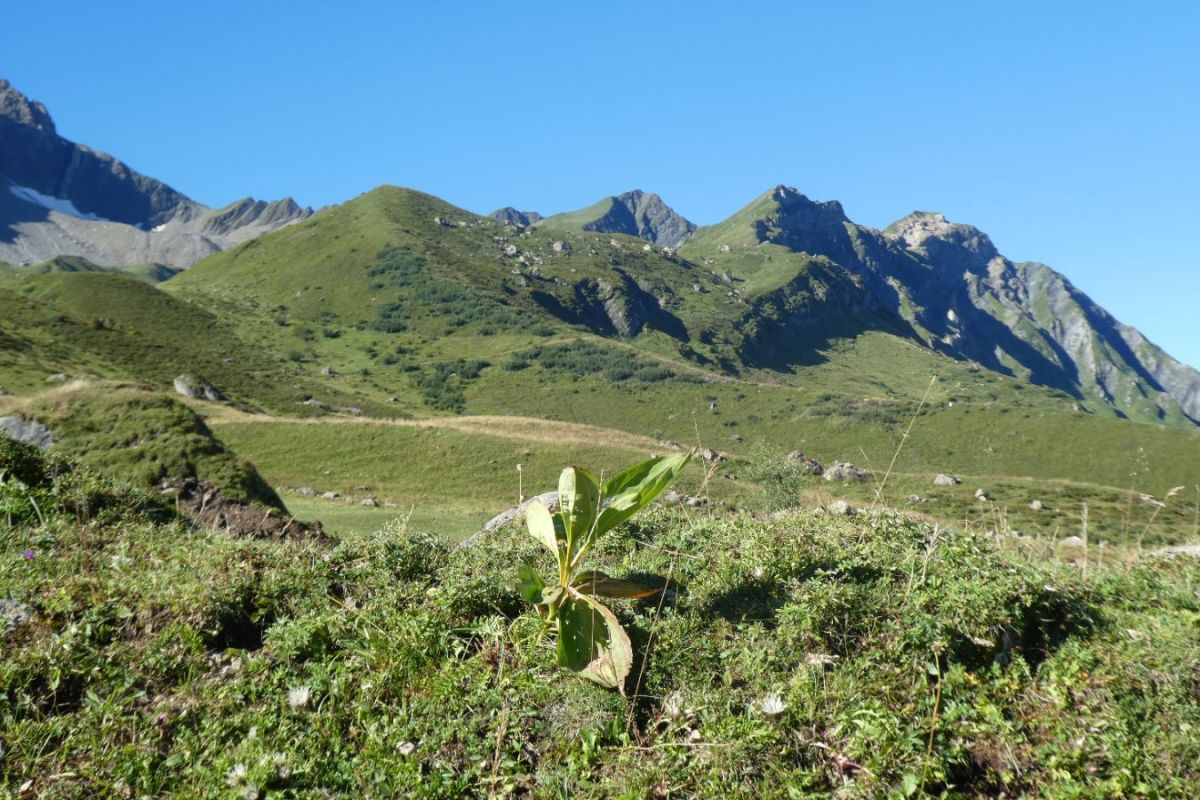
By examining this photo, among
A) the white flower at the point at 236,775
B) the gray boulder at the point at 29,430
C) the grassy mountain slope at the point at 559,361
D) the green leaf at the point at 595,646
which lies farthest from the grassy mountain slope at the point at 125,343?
the green leaf at the point at 595,646

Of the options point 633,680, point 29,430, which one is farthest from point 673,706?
point 29,430

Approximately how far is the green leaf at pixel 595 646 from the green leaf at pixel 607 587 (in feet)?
0.94

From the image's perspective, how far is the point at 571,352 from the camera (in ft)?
435

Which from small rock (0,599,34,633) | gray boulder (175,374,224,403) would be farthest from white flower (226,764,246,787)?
gray boulder (175,374,224,403)

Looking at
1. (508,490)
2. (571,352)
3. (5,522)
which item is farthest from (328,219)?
(5,522)

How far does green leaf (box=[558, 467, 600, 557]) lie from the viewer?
4.59 m

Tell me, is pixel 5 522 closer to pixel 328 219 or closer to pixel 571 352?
pixel 571 352

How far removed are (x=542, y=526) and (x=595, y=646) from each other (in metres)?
0.89

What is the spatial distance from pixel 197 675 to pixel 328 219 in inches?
7840

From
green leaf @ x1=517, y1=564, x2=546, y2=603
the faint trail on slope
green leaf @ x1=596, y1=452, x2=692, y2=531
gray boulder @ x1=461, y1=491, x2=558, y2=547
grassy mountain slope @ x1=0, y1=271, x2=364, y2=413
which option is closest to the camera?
green leaf @ x1=517, y1=564, x2=546, y2=603

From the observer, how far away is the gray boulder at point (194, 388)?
195ft

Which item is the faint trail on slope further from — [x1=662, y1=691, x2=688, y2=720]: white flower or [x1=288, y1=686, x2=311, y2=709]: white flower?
[x1=288, y1=686, x2=311, y2=709]: white flower

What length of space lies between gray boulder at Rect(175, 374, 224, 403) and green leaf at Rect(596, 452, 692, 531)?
61621 millimetres

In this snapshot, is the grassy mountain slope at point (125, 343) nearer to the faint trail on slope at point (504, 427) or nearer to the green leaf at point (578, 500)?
the faint trail on slope at point (504, 427)
